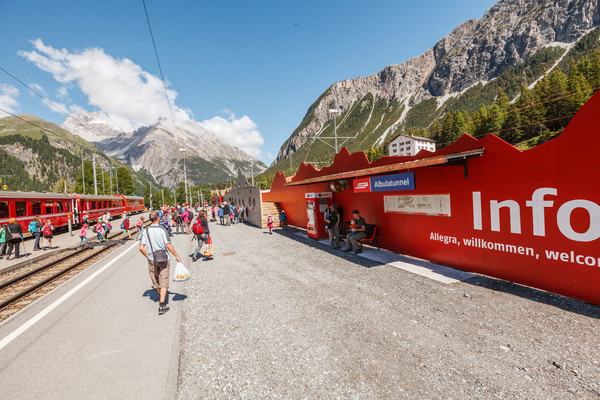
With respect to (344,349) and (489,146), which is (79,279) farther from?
(489,146)

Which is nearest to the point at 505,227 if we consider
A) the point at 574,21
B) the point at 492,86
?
the point at 492,86

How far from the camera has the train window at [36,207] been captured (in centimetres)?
1845

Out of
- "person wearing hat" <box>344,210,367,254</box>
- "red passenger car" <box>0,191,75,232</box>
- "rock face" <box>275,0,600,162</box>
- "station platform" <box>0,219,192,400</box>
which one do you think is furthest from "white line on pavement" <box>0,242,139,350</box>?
"rock face" <box>275,0,600,162</box>

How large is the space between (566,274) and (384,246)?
5263 millimetres

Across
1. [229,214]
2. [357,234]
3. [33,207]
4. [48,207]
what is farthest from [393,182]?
[48,207]

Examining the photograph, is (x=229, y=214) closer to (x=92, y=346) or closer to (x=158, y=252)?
(x=158, y=252)

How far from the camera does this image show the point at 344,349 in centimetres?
380

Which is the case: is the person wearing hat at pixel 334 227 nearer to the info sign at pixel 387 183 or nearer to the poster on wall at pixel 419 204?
the info sign at pixel 387 183

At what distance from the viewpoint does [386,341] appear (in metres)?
3.97

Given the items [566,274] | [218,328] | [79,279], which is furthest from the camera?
[79,279]

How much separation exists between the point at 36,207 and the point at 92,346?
69.3 feet

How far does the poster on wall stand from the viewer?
753cm

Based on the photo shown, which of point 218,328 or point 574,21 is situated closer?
point 218,328

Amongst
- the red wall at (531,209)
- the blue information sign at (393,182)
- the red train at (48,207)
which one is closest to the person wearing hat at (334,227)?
the blue information sign at (393,182)
